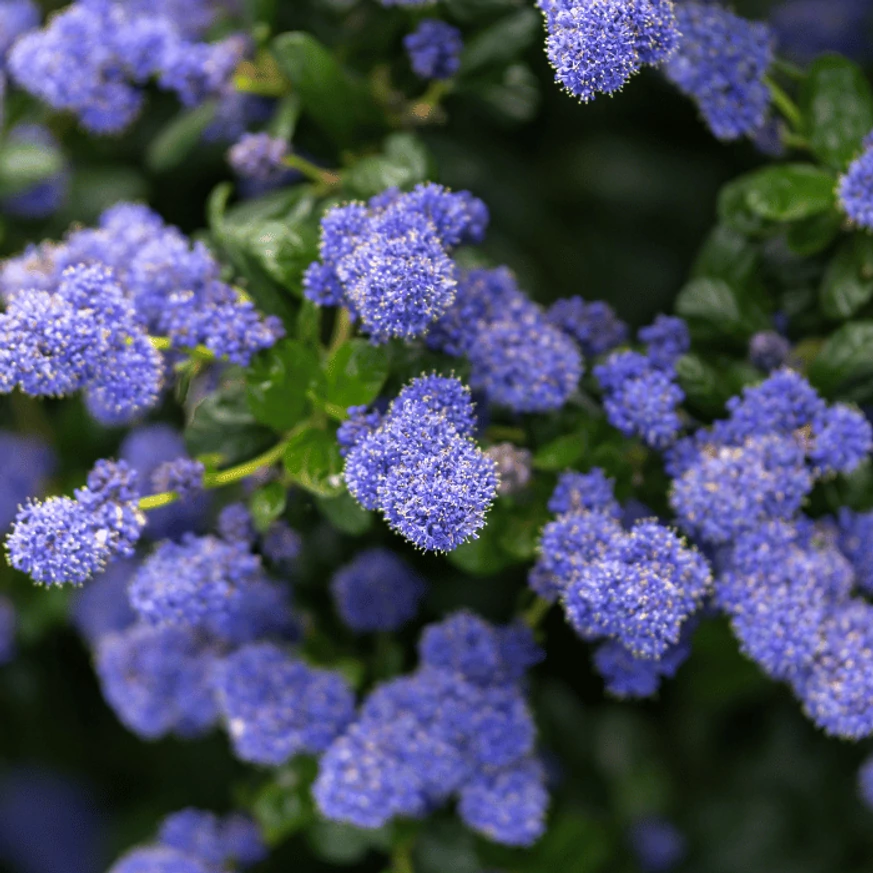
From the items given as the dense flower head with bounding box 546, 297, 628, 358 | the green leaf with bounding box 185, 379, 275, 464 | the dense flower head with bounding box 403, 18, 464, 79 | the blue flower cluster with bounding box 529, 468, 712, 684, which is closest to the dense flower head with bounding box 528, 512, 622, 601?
the blue flower cluster with bounding box 529, 468, 712, 684

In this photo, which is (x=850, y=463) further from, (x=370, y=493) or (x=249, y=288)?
(x=249, y=288)

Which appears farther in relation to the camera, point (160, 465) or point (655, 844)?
point (655, 844)

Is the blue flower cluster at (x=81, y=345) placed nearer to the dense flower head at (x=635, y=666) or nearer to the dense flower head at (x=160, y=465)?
the dense flower head at (x=160, y=465)

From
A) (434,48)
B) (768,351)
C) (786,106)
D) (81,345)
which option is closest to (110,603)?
(81,345)

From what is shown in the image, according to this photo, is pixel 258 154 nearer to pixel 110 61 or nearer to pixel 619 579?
pixel 110 61

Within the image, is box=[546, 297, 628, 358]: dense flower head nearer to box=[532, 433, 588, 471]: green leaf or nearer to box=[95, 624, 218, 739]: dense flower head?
box=[532, 433, 588, 471]: green leaf

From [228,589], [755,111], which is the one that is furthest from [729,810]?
[755,111]
